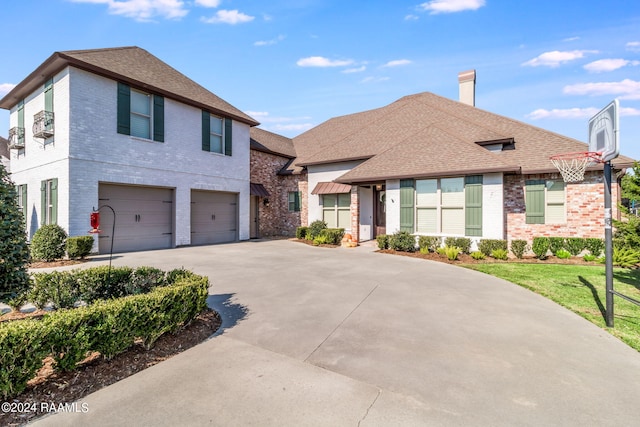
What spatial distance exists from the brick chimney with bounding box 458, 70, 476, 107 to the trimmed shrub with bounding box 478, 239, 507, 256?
36.2 ft

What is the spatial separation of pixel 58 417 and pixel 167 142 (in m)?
13.0

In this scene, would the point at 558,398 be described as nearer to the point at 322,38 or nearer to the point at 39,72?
the point at 322,38

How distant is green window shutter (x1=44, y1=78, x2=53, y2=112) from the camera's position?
11.4 metres

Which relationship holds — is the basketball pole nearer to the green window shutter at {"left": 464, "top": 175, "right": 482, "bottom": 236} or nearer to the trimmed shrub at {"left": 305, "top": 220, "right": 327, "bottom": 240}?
the green window shutter at {"left": 464, "top": 175, "right": 482, "bottom": 236}

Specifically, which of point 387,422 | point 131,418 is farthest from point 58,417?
point 387,422

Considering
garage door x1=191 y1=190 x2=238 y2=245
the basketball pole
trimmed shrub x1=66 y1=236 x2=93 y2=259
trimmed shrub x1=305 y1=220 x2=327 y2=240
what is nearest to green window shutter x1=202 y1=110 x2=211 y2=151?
garage door x1=191 y1=190 x2=238 y2=245

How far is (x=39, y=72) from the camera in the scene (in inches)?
444

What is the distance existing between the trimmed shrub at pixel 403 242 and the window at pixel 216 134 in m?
10.4

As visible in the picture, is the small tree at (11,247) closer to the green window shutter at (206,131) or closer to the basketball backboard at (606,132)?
the basketball backboard at (606,132)

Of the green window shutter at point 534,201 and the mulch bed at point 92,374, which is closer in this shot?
the mulch bed at point 92,374

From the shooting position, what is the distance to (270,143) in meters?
21.0

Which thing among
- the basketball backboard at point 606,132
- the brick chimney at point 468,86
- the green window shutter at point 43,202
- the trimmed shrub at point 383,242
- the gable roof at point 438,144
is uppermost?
the brick chimney at point 468,86

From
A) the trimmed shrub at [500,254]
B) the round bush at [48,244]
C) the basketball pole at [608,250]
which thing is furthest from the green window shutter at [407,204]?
the round bush at [48,244]

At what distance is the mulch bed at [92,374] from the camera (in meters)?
2.74
